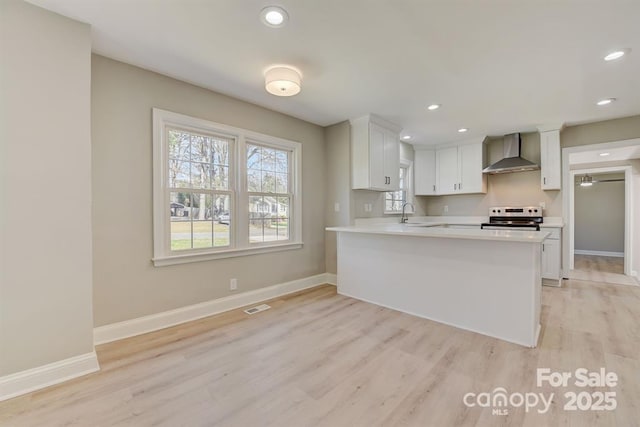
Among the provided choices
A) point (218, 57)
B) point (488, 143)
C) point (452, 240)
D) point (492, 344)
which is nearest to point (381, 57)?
point (218, 57)

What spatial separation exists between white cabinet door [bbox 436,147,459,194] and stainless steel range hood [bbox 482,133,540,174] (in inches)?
23.5

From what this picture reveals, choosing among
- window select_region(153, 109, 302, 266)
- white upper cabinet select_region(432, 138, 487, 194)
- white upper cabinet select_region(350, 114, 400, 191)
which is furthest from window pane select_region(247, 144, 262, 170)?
white upper cabinet select_region(432, 138, 487, 194)

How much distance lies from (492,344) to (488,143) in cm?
433

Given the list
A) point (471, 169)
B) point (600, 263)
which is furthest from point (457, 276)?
point (600, 263)

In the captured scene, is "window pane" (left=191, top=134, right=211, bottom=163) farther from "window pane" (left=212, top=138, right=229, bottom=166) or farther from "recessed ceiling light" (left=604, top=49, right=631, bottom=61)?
"recessed ceiling light" (left=604, top=49, right=631, bottom=61)

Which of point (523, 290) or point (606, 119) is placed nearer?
point (523, 290)

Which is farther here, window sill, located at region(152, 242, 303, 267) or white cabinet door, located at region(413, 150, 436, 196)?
white cabinet door, located at region(413, 150, 436, 196)

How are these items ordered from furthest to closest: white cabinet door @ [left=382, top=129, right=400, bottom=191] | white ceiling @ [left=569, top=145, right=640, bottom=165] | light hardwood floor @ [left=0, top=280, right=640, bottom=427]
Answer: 1. white ceiling @ [left=569, top=145, right=640, bottom=165]
2. white cabinet door @ [left=382, top=129, right=400, bottom=191]
3. light hardwood floor @ [left=0, top=280, right=640, bottom=427]

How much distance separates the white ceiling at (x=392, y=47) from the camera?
187 cm

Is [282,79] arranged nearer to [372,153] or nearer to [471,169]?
[372,153]

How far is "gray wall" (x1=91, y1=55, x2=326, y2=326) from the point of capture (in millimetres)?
2361

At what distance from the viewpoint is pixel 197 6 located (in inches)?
72.8

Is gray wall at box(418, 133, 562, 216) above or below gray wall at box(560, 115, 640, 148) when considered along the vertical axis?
below

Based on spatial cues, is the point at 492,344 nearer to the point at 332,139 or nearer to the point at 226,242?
the point at 226,242
